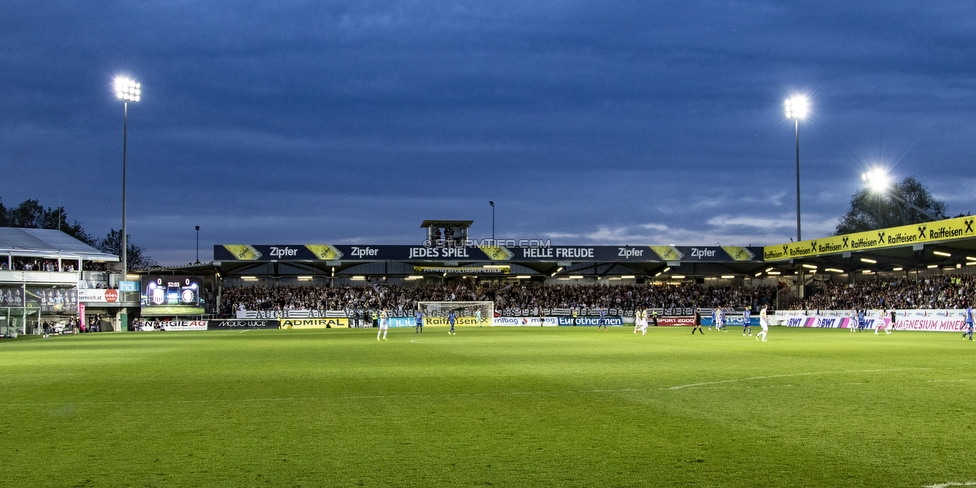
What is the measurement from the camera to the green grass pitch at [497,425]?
28.1 ft

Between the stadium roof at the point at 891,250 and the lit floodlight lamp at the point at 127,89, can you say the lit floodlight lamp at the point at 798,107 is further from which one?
the lit floodlight lamp at the point at 127,89

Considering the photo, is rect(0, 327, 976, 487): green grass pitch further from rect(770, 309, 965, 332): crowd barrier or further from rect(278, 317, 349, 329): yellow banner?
rect(278, 317, 349, 329): yellow banner

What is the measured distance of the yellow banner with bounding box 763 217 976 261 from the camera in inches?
1961

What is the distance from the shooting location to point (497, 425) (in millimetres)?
11797

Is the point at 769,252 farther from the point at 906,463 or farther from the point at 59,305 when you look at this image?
the point at 906,463

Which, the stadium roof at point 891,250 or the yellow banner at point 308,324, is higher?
the stadium roof at point 891,250

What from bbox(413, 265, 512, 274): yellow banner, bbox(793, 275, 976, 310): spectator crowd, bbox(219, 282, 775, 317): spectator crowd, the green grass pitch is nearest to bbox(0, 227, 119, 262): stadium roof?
bbox(219, 282, 775, 317): spectator crowd

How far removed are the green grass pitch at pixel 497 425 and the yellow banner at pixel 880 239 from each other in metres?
31.4

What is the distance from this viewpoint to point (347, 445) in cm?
1025

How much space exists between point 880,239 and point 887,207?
56571 millimetres

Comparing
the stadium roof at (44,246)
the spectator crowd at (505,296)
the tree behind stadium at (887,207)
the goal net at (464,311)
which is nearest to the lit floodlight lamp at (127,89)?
the stadium roof at (44,246)

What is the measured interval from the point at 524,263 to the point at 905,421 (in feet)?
216

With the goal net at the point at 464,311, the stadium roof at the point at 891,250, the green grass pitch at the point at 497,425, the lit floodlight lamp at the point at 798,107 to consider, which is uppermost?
the lit floodlight lamp at the point at 798,107

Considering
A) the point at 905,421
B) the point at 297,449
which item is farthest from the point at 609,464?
the point at 905,421
